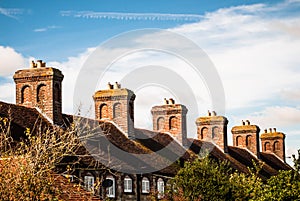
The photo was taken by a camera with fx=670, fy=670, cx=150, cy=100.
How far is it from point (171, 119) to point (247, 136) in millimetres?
19720

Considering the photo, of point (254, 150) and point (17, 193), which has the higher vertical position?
point (254, 150)

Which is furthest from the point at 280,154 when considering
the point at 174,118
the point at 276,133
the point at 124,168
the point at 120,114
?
the point at 124,168

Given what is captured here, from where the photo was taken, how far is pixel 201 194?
101ft

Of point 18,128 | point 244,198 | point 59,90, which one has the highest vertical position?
point 59,90

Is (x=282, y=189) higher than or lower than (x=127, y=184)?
lower

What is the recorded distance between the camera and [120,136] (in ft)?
144

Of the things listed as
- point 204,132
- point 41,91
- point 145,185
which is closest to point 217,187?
point 145,185

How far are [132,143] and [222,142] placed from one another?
1982 cm

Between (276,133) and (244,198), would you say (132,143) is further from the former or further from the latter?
(276,133)

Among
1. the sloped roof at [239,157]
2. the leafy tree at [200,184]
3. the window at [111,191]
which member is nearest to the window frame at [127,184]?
the window at [111,191]

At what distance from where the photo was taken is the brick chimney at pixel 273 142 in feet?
272

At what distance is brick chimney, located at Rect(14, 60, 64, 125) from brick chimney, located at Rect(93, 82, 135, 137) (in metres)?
8.39

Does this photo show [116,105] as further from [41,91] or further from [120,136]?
[41,91]

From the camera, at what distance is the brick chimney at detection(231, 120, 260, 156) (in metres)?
71.6
